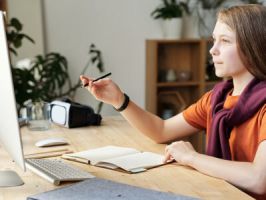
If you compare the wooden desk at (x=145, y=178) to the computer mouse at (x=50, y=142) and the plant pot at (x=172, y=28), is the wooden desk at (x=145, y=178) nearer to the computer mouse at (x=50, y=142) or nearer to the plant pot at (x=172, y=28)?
Result: the computer mouse at (x=50, y=142)

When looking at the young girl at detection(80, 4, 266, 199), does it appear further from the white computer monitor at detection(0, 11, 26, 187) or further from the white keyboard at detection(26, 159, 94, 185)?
the white computer monitor at detection(0, 11, 26, 187)

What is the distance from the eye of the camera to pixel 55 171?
124 cm

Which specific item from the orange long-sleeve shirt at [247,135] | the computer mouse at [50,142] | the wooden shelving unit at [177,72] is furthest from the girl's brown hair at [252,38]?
the wooden shelving unit at [177,72]

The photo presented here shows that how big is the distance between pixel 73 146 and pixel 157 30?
2218 millimetres

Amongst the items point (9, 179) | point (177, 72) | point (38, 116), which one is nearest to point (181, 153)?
point (9, 179)

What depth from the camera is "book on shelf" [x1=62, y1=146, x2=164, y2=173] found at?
4.36 ft

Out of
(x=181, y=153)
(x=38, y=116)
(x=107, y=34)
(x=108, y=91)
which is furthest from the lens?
(x=107, y=34)

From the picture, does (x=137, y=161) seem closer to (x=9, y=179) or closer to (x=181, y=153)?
(x=181, y=153)

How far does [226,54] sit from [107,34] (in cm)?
223

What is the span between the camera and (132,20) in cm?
359

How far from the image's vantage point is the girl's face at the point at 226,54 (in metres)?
1.39

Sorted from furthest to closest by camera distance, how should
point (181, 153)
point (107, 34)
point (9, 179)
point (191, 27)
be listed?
point (191, 27) → point (107, 34) → point (181, 153) → point (9, 179)

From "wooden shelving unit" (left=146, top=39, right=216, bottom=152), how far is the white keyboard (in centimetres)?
231

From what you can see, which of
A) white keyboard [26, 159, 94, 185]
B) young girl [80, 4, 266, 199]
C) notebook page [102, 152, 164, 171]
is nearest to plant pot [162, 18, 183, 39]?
young girl [80, 4, 266, 199]
